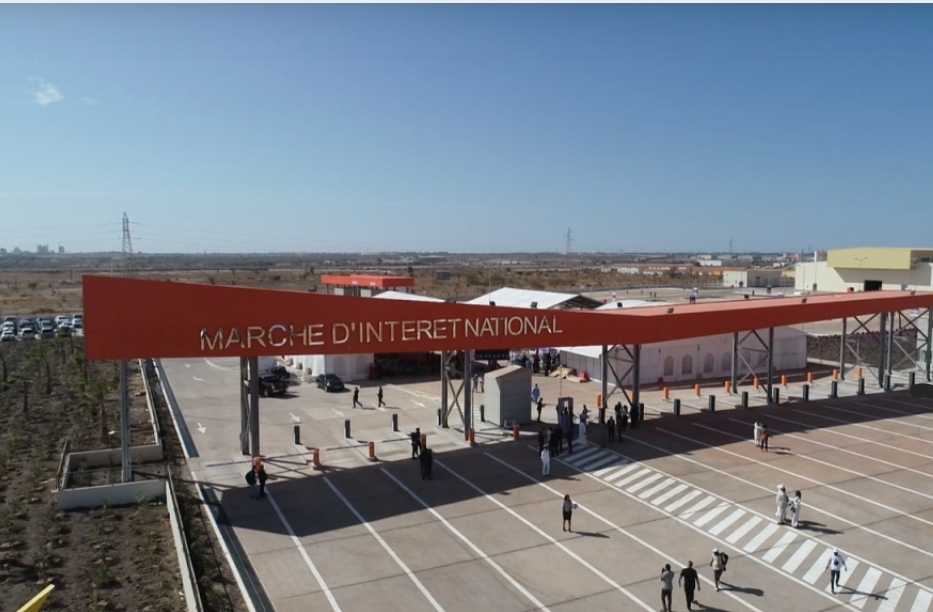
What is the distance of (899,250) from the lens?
59594 millimetres

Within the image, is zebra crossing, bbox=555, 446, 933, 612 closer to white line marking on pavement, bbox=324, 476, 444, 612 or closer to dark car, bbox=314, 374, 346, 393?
white line marking on pavement, bbox=324, 476, 444, 612

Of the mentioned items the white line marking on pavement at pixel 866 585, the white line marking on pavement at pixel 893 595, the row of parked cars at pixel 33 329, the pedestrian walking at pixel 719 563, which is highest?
the row of parked cars at pixel 33 329

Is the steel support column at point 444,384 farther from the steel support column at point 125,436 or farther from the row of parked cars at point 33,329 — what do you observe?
the row of parked cars at point 33,329

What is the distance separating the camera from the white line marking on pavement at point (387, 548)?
50.7 ft

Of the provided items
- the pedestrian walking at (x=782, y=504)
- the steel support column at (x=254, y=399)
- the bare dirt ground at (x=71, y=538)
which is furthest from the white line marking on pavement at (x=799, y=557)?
the steel support column at (x=254, y=399)

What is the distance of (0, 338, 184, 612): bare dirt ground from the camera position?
15.5 meters

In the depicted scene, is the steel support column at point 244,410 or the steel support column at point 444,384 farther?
the steel support column at point 444,384

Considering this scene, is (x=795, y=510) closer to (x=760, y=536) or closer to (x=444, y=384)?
(x=760, y=536)

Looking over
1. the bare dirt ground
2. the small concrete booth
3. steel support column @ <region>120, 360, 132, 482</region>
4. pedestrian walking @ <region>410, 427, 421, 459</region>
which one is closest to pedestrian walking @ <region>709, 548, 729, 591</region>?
the bare dirt ground

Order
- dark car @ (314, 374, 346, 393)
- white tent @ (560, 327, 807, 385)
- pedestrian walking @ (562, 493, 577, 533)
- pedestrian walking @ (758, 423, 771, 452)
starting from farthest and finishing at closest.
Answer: white tent @ (560, 327, 807, 385), dark car @ (314, 374, 346, 393), pedestrian walking @ (758, 423, 771, 452), pedestrian walking @ (562, 493, 577, 533)

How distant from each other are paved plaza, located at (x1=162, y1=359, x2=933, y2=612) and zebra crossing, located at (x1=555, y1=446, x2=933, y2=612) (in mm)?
64

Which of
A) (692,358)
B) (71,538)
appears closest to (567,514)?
(71,538)

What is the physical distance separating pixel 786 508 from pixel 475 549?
8.65 meters

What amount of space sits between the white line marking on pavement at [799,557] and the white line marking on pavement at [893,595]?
1904 mm
